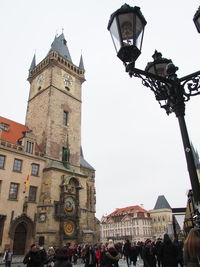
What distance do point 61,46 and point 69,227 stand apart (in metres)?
27.6

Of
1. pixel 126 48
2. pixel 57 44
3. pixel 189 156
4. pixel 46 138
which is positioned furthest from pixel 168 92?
pixel 57 44

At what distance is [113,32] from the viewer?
4445 mm

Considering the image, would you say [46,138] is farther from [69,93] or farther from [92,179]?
[92,179]

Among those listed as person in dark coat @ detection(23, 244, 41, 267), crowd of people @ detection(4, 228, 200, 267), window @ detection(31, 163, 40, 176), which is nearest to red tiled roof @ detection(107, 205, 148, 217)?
window @ detection(31, 163, 40, 176)

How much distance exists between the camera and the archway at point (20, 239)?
70.1 ft

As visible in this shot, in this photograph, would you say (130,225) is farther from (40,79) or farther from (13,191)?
(13,191)

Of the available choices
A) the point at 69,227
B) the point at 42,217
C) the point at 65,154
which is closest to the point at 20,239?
the point at 42,217

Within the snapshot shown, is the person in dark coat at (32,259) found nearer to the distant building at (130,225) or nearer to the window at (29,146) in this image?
the window at (29,146)

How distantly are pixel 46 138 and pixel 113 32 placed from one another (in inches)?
939

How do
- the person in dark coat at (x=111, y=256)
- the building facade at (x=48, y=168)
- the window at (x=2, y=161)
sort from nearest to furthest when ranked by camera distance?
the person in dark coat at (x=111, y=256), the building facade at (x=48, y=168), the window at (x=2, y=161)

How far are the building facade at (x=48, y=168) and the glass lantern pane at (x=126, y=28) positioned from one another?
2086 cm

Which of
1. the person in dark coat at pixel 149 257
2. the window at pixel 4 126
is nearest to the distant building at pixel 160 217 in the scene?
the window at pixel 4 126

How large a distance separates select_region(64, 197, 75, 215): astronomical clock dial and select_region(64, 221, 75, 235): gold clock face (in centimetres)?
99

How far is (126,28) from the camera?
168 inches
